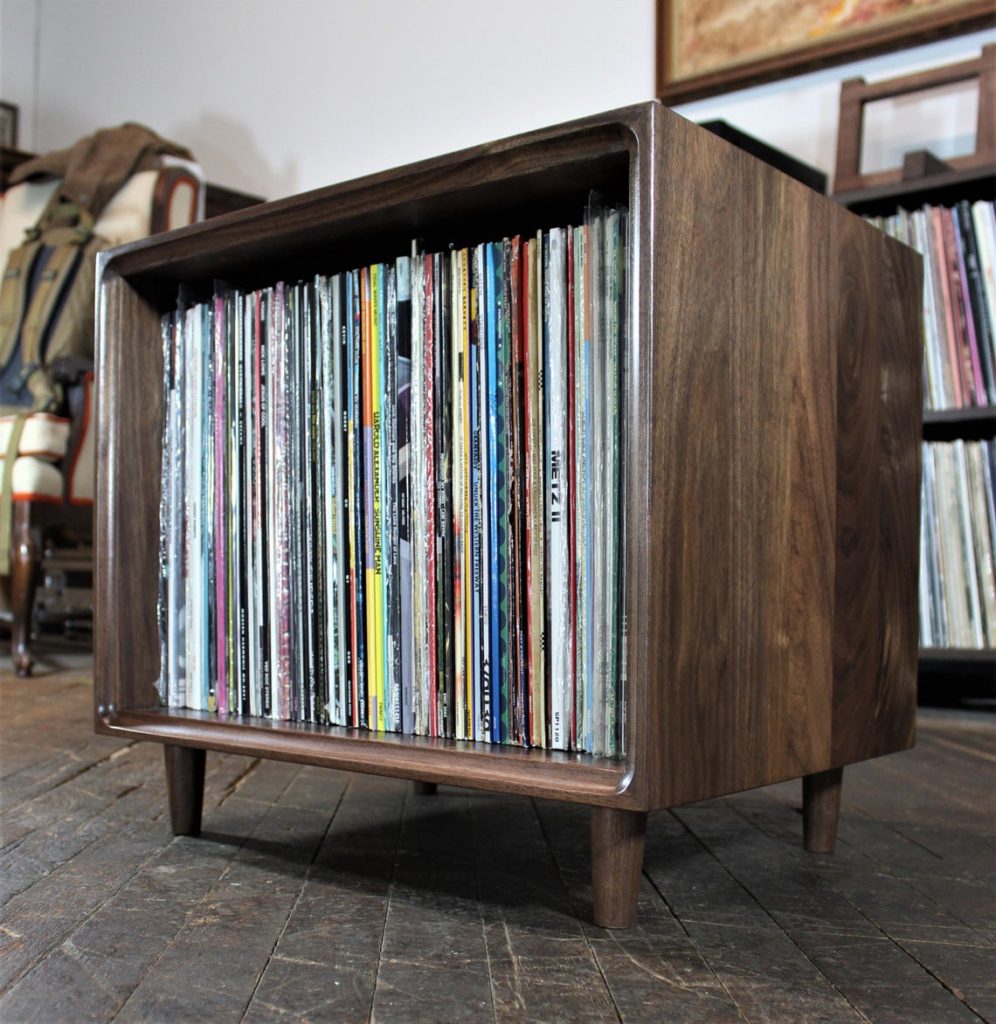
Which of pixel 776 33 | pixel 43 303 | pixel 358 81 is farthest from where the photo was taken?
pixel 358 81

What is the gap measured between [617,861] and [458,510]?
278 mm

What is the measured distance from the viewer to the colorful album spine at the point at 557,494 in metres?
0.78

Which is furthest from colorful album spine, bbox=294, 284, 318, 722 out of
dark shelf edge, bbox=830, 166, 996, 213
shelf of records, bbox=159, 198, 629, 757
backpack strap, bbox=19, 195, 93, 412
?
backpack strap, bbox=19, 195, 93, 412

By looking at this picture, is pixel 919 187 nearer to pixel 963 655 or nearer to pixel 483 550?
pixel 963 655

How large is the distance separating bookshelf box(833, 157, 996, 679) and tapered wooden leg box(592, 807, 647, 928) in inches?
55.8

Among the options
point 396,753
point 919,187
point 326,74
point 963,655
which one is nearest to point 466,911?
point 396,753

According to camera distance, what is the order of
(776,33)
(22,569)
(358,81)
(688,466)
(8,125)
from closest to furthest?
(688,466), (776,33), (22,569), (358,81), (8,125)

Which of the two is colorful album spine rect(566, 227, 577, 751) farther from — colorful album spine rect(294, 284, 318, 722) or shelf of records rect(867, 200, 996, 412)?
shelf of records rect(867, 200, 996, 412)

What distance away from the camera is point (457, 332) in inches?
33.1

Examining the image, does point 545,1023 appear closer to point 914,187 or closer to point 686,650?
point 686,650

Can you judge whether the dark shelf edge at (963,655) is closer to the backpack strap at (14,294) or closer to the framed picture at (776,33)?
the framed picture at (776,33)

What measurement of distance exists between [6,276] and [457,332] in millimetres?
2498

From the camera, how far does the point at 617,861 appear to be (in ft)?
2.39

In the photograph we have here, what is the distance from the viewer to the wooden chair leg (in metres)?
2.50
